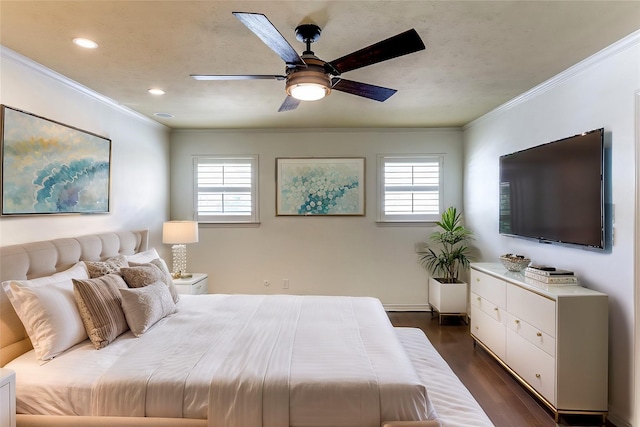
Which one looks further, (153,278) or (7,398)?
(153,278)

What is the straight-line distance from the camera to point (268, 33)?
1493 millimetres

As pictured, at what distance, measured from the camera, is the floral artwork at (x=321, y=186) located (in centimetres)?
453

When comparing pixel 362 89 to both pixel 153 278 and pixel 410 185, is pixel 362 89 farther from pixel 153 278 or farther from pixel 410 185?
pixel 410 185

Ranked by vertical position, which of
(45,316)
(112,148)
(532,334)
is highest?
(112,148)

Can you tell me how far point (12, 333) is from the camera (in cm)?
197

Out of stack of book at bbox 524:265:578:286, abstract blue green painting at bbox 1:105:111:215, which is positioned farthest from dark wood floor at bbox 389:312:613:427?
abstract blue green painting at bbox 1:105:111:215

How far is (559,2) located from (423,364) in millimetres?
2414

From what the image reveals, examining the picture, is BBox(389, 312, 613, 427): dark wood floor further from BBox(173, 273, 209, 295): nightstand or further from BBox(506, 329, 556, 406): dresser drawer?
BBox(173, 273, 209, 295): nightstand

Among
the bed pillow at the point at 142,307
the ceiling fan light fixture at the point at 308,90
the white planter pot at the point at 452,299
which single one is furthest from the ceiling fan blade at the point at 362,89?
the white planter pot at the point at 452,299

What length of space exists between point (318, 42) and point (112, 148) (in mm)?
2473

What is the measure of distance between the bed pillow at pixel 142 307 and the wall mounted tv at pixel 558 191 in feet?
10.3

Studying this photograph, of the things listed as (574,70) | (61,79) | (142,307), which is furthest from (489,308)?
(61,79)

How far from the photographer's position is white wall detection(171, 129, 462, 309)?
455 cm

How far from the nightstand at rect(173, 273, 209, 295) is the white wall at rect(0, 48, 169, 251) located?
76 cm
